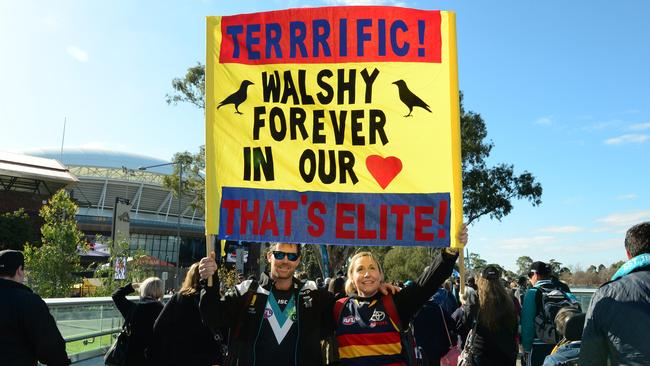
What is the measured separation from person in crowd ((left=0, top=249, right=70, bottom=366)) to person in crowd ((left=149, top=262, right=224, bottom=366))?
Result: 1078mm

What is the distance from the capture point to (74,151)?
120 m

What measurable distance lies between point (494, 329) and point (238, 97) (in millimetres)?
3202

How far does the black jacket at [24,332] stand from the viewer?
382cm

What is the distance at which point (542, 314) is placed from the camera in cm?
593

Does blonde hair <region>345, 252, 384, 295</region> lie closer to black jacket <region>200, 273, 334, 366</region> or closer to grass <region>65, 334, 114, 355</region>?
black jacket <region>200, 273, 334, 366</region>

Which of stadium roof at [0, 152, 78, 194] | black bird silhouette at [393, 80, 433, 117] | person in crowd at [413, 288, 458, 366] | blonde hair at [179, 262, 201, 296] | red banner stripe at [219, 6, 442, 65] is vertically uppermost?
stadium roof at [0, 152, 78, 194]

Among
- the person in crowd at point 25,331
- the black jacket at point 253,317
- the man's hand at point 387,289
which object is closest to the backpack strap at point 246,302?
the black jacket at point 253,317

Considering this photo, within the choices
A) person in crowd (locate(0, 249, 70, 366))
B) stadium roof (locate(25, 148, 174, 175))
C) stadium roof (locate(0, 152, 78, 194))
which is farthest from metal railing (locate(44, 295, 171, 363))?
stadium roof (locate(25, 148, 174, 175))

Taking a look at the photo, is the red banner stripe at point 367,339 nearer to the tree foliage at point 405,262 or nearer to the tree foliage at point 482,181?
the tree foliage at point 482,181

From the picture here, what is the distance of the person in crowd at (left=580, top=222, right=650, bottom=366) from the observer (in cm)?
261

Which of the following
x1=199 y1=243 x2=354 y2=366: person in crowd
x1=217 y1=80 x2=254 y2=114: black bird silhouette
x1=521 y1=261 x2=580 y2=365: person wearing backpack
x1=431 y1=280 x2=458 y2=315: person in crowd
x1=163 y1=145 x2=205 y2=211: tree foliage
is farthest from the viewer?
x1=163 y1=145 x2=205 y2=211: tree foliage

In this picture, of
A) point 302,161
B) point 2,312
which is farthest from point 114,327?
point 302,161

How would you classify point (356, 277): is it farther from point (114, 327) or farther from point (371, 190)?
point (114, 327)

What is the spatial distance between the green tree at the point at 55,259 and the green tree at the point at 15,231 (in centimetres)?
2491
